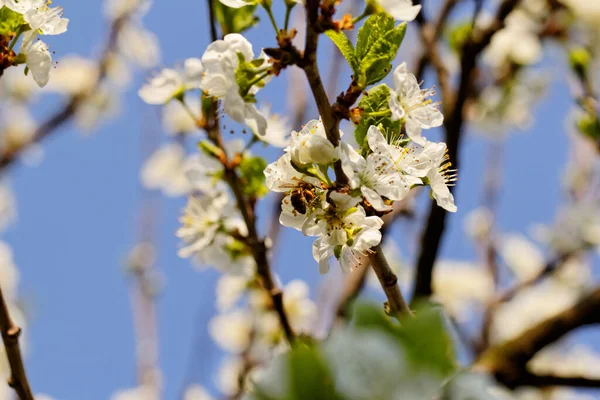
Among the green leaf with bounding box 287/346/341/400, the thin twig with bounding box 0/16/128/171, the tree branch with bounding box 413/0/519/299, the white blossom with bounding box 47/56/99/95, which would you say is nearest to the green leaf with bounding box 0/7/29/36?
the green leaf with bounding box 287/346/341/400

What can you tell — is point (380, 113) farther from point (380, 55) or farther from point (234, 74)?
point (234, 74)

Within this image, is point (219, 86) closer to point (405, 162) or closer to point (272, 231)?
point (405, 162)

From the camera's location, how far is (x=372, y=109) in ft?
2.62

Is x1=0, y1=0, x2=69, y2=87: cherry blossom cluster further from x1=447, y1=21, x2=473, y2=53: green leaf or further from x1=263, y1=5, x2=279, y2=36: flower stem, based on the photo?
x1=447, y1=21, x2=473, y2=53: green leaf

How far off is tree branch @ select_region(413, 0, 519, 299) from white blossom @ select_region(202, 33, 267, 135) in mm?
848

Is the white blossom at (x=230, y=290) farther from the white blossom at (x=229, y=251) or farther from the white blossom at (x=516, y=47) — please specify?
the white blossom at (x=516, y=47)

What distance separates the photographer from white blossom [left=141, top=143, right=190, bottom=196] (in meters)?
2.24

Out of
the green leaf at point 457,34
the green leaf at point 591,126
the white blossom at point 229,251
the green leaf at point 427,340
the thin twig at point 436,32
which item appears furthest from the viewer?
the green leaf at point 457,34

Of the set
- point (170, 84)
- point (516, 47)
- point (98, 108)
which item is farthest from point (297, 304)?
point (98, 108)

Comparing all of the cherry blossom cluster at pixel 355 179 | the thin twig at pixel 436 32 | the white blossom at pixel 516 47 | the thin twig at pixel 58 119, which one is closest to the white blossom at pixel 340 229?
the cherry blossom cluster at pixel 355 179

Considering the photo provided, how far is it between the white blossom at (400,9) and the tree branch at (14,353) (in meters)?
0.62

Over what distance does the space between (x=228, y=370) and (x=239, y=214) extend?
6.64 ft

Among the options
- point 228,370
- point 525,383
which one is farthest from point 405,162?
point 228,370

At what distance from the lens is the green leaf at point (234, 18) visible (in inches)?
46.3
